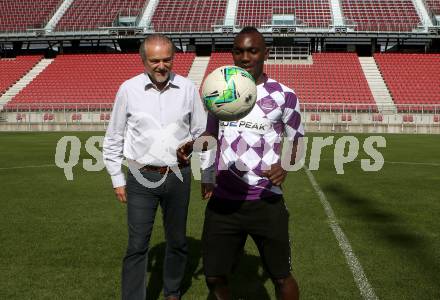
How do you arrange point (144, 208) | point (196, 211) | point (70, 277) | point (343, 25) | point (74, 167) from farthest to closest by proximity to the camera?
point (343, 25) → point (74, 167) → point (196, 211) → point (70, 277) → point (144, 208)

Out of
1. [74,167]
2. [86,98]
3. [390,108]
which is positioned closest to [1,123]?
[86,98]

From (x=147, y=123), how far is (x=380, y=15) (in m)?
42.2

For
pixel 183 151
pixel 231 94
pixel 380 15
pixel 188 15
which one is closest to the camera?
pixel 231 94

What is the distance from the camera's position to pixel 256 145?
11.6 ft

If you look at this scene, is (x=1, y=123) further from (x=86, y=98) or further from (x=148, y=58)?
(x=148, y=58)

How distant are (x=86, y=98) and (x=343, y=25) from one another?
1994 cm

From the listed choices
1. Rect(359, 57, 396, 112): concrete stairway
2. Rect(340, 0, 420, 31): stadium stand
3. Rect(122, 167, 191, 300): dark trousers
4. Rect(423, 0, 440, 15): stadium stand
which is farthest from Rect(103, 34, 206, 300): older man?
Rect(423, 0, 440, 15): stadium stand

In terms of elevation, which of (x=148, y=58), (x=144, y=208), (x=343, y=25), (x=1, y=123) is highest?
(x=343, y=25)

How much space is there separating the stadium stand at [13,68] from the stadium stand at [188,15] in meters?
10.3

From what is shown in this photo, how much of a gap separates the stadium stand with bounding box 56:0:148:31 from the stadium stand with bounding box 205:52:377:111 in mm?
9313

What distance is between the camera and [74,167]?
47.0ft

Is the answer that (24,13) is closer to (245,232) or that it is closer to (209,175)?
(209,175)

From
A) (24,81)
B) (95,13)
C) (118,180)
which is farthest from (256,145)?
(95,13)

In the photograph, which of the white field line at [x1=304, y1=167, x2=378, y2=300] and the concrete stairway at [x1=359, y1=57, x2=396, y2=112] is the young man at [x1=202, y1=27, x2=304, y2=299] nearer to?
the white field line at [x1=304, y1=167, x2=378, y2=300]
